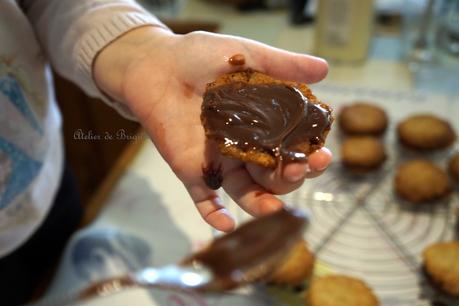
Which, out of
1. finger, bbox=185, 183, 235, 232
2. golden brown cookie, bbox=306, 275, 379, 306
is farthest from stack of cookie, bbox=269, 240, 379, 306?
finger, bbox=185, 183, 235, 232

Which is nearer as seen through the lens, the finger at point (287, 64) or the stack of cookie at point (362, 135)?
the finger at point (287, 64)

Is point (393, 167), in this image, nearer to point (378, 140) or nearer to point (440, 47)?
point (378, 140)

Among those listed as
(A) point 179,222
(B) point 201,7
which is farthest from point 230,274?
(B) point 201,7

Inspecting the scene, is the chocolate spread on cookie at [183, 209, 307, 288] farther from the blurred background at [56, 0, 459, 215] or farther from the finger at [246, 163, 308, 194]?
the blurred background at [56, 0, 459, 215]

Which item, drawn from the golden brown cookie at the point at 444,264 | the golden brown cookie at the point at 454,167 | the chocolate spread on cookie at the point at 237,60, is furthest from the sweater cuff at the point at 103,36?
the golden brown cookie at the point at 454,167

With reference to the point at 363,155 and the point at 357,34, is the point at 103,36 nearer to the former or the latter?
the point at 363,155

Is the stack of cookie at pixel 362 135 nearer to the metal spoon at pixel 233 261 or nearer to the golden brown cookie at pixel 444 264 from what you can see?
the golden brown cookie at pixel 444 264
